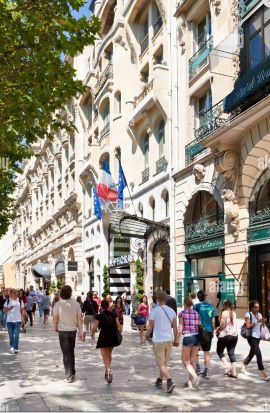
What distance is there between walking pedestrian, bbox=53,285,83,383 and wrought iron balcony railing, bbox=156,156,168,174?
17239mm

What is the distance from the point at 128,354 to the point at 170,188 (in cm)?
1289

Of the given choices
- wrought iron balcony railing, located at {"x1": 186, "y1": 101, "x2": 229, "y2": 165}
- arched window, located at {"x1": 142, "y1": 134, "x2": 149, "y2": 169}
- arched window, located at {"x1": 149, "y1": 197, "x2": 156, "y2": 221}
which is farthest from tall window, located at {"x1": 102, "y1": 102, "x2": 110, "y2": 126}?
wrought iron balcony railing, located at {"x1": 186, "y1": 101, "x2": 229, "y2": 165}

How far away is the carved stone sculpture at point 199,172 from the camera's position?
22.1 m

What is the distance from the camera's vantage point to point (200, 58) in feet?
76.2

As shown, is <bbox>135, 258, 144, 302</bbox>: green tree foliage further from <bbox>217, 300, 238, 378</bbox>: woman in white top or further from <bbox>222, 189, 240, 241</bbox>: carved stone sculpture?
<bbox>217, 300, 238, 378</bbox>: woman in white top

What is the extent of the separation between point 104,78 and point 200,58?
1501 cm

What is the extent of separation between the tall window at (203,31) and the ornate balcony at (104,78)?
1209cm

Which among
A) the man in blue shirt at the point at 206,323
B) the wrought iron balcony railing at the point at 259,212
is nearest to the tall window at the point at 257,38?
the wrought iron balcony railing at the point at 259,212

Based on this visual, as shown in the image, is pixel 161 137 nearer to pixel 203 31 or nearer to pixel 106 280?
pixel 203 31

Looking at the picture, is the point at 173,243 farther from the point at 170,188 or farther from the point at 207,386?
the point at 207,386

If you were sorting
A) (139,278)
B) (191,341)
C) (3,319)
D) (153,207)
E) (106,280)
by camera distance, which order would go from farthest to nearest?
1. (106,280)
2. (153,207)
3. (139,278)
4. (3,319)
5. (191,341)

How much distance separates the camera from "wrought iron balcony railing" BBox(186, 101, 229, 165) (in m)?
20.5

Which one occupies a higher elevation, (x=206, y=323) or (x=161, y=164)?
(x=161, y=164)

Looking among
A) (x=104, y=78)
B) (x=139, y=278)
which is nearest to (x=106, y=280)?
(x=139, y=278)
